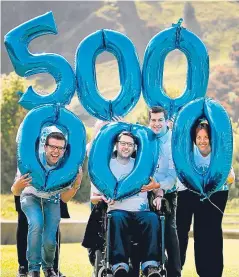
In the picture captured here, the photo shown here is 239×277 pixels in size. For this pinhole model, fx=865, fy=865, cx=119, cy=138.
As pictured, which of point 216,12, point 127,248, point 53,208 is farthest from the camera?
point 216,12

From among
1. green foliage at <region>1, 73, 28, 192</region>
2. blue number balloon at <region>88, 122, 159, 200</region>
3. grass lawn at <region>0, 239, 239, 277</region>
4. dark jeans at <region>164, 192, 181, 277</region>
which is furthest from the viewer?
green foliage at <region>1, 73, 28, 192</region>

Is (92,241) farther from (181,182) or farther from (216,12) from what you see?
(216,12)

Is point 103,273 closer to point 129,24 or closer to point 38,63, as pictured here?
point 38,63

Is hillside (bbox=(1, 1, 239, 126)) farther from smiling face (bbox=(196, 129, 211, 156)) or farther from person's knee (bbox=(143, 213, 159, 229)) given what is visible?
person's knee (bbox=(143, 213, 159, 229))

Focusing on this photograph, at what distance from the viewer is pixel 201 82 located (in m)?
6.47

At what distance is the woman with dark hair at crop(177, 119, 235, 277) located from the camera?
6203 millimetres

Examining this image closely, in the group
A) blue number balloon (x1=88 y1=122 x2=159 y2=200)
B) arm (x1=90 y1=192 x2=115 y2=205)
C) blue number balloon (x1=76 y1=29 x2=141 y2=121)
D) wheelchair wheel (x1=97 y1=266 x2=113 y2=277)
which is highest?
blue number balloon (x1=76 y1=29 x2=141 y2=121)

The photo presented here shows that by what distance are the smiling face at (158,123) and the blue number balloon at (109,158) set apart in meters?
0.10

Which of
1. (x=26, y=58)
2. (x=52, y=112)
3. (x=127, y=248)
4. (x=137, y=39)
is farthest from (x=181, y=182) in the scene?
(x=137, y=39)

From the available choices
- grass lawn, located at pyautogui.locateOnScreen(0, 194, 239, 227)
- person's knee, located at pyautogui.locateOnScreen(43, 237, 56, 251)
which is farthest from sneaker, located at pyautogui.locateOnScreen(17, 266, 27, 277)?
grass lawn, located at pyautogui.locateOnScreen(0, 194, 239, 227)

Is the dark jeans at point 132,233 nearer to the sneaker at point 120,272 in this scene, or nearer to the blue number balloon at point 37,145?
the sneaker at point 120,272

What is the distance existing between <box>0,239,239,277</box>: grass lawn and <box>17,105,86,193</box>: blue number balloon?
173 cm

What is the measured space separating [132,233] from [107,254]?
249 millimetres

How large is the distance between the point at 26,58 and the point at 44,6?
197 feet
